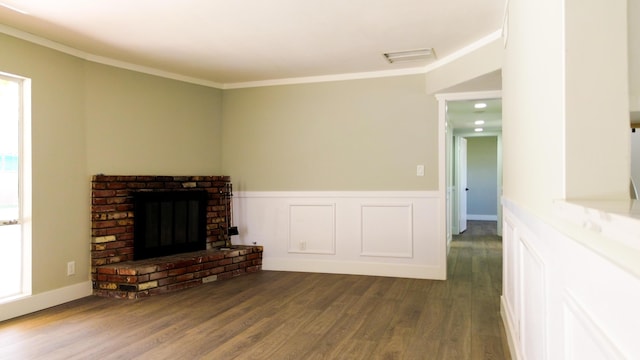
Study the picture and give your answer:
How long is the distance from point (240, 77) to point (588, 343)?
4920 mm

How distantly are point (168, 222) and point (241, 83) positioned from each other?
6.43ft

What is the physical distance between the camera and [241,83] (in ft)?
18.0

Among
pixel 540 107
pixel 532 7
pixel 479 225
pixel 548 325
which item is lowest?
pixel 479 225

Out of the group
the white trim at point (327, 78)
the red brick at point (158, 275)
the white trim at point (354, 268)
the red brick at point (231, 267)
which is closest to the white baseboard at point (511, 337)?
the white trim at point (354, 268)

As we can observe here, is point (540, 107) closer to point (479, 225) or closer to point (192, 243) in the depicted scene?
point (192, 243)

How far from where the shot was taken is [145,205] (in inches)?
177

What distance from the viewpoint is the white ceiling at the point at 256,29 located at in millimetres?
3088

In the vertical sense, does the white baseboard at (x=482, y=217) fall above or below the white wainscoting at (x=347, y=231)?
below

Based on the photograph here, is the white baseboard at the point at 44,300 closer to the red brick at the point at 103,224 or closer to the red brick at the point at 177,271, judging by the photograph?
the red brick at the point at 103,224

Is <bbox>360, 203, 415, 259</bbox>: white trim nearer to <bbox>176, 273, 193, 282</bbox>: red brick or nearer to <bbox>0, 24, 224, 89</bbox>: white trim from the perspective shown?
<bbox>176, 273, 193, 282</bbox>: red brick

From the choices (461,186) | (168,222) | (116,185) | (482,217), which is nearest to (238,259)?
(168,222)

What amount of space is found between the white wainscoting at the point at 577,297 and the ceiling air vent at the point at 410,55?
9.33 feet

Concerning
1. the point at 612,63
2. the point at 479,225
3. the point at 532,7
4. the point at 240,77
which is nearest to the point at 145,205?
the point at 240,77

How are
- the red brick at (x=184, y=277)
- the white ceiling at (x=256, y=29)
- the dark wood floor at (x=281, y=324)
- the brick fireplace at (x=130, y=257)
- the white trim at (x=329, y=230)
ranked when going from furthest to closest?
the white trim at (x=329, y=230) → the red brick at (x=184, y=277) → the brick fireplace at (x=130, y=257) → the white ceiling at (x=256, y=29) → the dark wood floor at (x=281, y=324)
